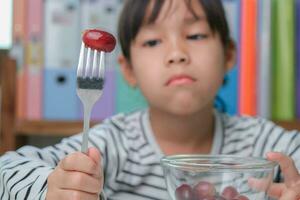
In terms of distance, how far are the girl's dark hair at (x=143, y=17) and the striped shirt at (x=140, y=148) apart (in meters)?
0.15

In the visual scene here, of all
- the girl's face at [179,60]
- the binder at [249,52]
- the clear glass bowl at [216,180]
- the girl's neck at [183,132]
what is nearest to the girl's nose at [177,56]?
the girl's face at [179,60]

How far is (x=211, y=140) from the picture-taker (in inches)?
34.4

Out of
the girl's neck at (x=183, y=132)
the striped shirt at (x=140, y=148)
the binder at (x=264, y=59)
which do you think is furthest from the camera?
the binder at (x=264, y=59)

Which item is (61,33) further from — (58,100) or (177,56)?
(177,56)

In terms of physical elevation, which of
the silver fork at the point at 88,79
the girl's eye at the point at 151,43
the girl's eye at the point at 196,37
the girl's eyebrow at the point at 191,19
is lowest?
the silver fork at the point at 88,79

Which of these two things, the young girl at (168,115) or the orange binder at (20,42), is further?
the orange binder at (20,42)

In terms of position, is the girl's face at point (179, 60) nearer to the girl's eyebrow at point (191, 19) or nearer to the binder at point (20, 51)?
the girl's eyebrow at point (191, 19)

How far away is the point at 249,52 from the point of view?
111cm

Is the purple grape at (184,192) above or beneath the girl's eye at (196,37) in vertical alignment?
beneath

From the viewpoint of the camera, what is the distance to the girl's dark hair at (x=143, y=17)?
0.80m

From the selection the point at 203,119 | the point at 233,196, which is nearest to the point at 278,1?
the point at 203,119

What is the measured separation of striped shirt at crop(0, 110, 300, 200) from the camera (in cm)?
73

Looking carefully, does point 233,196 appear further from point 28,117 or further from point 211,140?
point 28,117

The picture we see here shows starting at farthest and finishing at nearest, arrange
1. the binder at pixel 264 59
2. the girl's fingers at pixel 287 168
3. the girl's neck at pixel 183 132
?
the binder at pixel 264 59 → the girl's neck at pixel 183 132 → the girl's fingers at pixel 287 168
